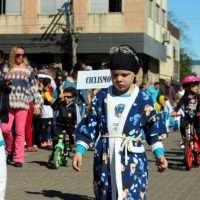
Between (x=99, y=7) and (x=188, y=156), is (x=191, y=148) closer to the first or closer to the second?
(x=188, y=156)

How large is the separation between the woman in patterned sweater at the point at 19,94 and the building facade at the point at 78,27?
32.0 meters

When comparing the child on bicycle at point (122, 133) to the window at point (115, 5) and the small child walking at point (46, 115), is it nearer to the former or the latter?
the small child walking at point (46, 115)

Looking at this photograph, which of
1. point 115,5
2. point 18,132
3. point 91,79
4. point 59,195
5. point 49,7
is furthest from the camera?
point 49,7

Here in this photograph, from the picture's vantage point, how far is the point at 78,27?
46.0 m

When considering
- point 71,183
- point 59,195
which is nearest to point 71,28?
point 71,183

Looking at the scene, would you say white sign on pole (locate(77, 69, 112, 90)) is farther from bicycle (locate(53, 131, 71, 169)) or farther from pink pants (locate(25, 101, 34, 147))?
bicycle (locate(53, 131, 71, 169))

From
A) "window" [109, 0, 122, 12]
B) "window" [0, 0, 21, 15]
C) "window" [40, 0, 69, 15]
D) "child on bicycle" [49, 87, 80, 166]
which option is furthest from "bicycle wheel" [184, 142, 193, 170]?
"window" [0, 0, 21, 15]

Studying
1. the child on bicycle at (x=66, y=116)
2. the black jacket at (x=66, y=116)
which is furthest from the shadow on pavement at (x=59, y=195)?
the black jacket at (x=66, y=116)

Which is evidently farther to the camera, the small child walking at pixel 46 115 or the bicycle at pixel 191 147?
the small child walking at pixel 46 115

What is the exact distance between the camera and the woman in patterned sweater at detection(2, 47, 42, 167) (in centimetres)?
1260

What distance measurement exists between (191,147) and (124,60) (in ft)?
24.0

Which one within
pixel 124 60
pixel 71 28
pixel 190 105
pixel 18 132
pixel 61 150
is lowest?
pixel 61 150

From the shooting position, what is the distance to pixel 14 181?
11.2m

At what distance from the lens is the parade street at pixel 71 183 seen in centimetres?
996
